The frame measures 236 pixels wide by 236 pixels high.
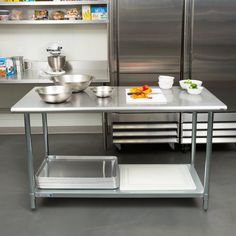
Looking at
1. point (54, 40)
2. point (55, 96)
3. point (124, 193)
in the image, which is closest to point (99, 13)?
point (54, 40)

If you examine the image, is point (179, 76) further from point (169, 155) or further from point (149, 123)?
point (169, 155)

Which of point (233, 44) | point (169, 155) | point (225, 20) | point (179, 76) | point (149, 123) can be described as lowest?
point (169, 155)

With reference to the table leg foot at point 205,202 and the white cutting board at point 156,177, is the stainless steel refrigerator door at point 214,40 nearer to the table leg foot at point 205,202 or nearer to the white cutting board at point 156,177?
the white cutting board at point 156,177

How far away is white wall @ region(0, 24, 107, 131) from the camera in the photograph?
4145 millimetres

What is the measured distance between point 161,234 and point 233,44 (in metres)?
2.06

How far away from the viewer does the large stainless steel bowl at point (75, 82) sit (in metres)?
2.68

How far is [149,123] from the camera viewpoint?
3.64 meters

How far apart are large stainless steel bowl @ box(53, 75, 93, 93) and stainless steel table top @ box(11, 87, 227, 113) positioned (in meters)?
0.08

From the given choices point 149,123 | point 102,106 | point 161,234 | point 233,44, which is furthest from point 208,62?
point 161,234

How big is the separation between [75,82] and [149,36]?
118cm

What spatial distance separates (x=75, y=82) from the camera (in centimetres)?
269

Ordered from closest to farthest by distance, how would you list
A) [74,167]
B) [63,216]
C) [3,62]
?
[63,216]
[74,167]
[3,62]

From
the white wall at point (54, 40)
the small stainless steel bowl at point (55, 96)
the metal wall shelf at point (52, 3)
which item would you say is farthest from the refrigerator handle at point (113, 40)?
the small stainless steel bowl at point (55, 96)

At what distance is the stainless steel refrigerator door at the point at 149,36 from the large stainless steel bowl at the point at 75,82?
847 mm
